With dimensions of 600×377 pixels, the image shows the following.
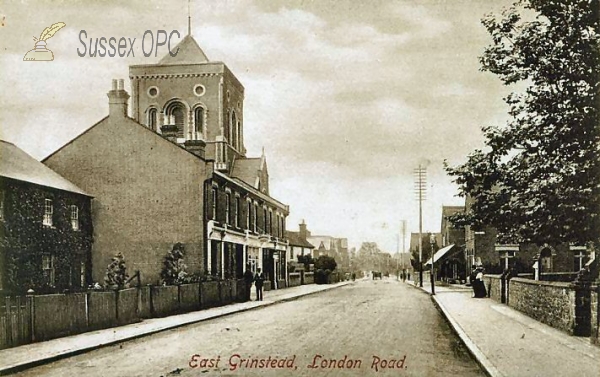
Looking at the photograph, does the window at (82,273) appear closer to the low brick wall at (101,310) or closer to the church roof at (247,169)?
the low brick wall at (101,310)

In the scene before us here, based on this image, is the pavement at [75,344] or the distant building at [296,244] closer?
the pavement at [75,344]

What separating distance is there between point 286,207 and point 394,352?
41602 millimetres

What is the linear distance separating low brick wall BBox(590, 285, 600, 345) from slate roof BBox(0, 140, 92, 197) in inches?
719

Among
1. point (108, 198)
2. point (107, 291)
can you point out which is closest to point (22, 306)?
point (107, 291)

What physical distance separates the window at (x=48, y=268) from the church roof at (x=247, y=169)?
68.7ft

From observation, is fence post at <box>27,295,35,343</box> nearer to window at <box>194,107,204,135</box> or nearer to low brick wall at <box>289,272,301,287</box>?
window at <box>194,107,204,135</box>

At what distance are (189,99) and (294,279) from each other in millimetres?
17121

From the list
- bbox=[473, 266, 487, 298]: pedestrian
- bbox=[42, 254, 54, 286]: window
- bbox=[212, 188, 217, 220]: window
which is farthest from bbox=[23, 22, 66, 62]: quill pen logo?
bbox=[473, 266, 487, 298]: pedestrian

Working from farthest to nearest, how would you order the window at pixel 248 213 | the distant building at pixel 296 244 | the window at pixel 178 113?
the distant building at pixel 296 244 → the window at pixel 178 113 → the window at pixel 248 213

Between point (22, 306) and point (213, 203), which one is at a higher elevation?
point (213, 203)

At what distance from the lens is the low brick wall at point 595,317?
12.6 m

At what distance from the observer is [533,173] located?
16328mm

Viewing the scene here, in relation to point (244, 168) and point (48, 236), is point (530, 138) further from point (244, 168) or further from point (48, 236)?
point (244, 168)

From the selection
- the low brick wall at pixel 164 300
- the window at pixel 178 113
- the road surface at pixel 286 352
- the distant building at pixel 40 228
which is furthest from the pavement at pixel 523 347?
the window at pixel 178 113
